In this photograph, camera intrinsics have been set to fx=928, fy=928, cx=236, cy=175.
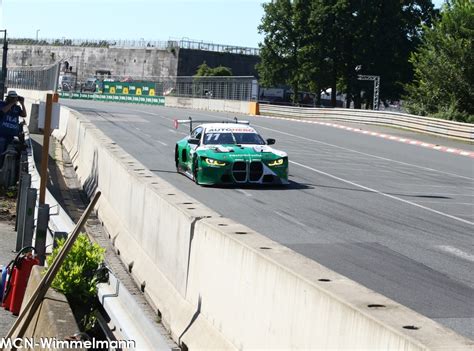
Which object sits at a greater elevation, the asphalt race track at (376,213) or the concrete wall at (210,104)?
the concrete wall at (210,104)

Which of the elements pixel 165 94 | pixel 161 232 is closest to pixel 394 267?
pixel 161 232

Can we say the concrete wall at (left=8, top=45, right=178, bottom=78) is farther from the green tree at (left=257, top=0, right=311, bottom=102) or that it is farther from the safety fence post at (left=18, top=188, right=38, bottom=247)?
the safety fence post at (left=18, top=188, right=38, bottom=247)

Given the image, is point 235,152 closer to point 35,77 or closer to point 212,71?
point 35,77

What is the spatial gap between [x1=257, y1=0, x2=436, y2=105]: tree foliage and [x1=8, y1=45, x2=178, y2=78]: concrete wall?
17438 millimetres

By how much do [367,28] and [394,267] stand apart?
75480mm

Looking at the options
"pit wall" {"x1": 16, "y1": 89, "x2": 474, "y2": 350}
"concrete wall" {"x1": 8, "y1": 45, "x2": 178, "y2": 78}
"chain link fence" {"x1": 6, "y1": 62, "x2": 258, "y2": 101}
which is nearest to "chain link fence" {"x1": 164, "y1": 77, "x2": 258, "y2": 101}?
"chain link fence" {"x1": 6, "y1": 62, "x2": 258, "y2": 101}

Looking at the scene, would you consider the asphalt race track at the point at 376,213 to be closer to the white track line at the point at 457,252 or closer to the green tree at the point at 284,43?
the white track line at the point at 457,252

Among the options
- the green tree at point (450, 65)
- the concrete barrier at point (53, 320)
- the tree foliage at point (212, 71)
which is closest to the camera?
the concrete barrier at point (53, 320)

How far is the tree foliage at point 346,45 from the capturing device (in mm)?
85250

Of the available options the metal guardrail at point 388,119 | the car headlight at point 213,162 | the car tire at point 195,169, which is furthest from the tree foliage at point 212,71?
the car headlight at point 213,162

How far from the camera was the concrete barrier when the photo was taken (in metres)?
6.23

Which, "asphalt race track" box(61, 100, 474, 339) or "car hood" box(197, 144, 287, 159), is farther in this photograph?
"car hood" box(197, 144, 287, 159)

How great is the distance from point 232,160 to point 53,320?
13466mm

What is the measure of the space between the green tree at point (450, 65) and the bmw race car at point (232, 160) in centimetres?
3560
